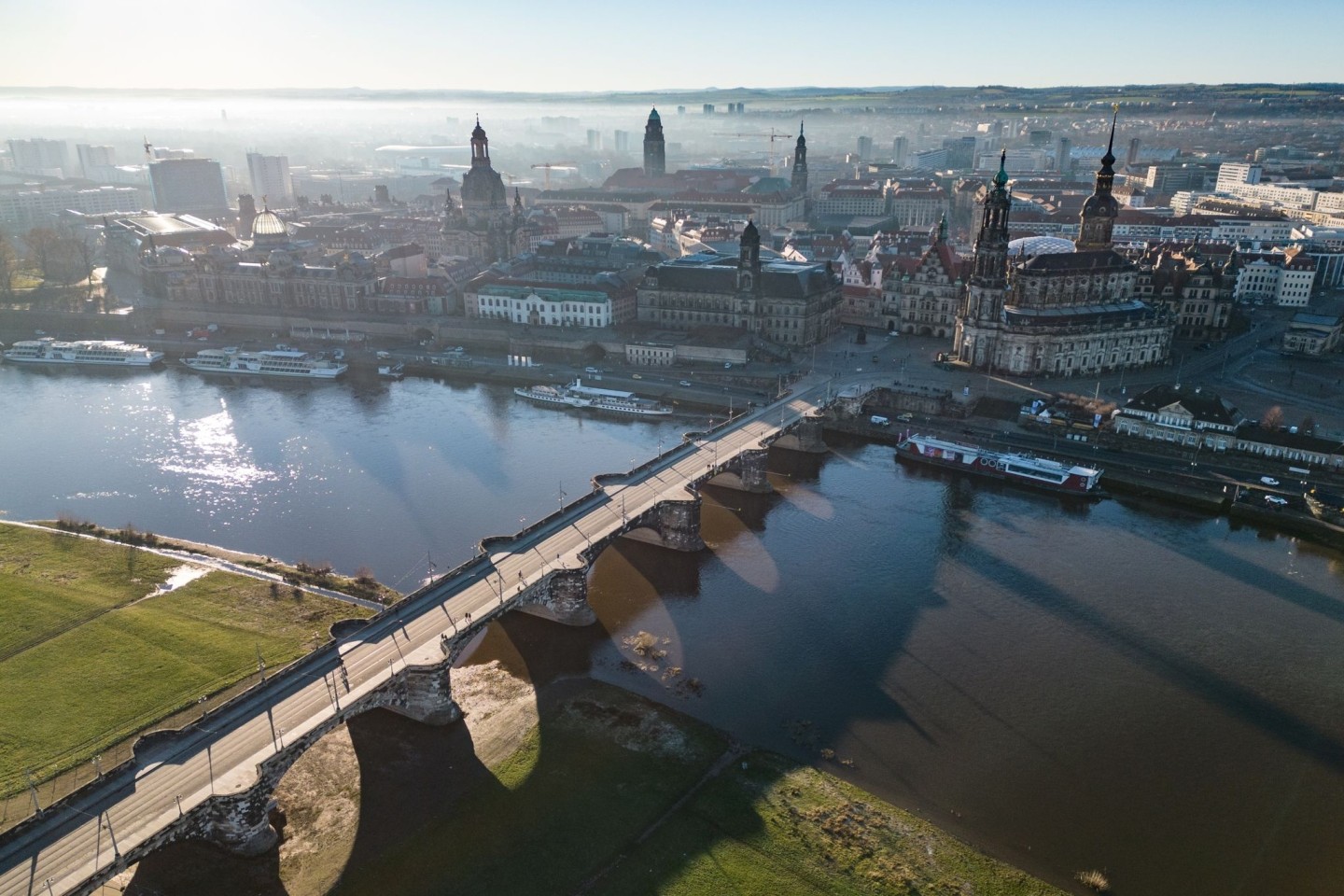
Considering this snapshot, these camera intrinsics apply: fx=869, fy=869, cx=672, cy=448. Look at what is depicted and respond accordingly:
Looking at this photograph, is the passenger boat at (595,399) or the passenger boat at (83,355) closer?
the passenger boat at (595,399)

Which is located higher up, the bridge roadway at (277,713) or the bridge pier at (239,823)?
the bridge roadway at (277,713)

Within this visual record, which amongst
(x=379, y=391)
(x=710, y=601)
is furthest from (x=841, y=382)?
(x=379, y=391)

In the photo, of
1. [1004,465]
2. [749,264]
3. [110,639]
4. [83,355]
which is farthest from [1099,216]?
[83,355]

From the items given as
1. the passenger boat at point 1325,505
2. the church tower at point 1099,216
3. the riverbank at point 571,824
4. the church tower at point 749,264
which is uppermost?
the church tower at point 1099,216

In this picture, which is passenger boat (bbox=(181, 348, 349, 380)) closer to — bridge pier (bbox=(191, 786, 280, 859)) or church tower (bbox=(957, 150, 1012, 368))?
church tower (bbox=(957, 150, 1012, 368))

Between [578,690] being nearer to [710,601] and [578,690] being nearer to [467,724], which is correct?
[467,724]

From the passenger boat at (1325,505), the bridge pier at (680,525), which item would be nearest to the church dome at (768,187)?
the passenger boat at (1325,505)

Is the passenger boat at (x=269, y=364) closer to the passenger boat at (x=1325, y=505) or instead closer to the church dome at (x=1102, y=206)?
the church dome at (x=1102, y=206)
